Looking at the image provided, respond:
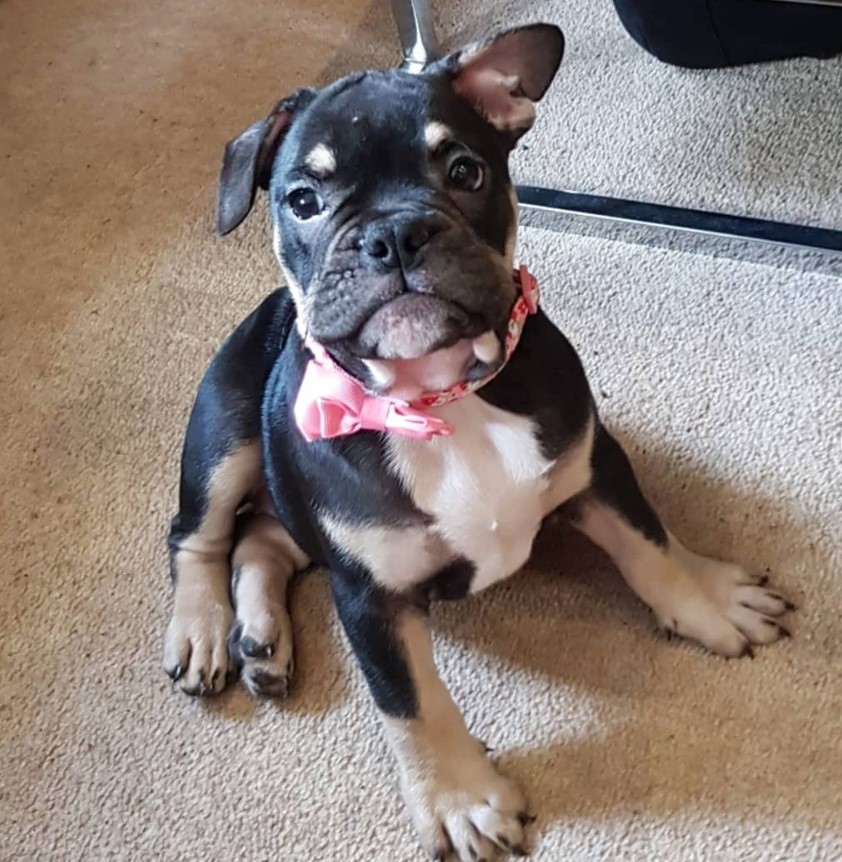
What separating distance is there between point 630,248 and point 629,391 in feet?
0.90

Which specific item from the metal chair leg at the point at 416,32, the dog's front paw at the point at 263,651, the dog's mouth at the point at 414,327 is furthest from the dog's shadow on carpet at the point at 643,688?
the metal chair leg at the point at 416,32

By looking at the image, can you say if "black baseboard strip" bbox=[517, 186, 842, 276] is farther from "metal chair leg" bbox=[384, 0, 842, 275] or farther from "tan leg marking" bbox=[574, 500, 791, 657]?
"tan leg marking" bbox=[574, 500, 791, 657]

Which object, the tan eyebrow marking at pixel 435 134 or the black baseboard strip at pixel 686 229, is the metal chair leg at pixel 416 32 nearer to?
the black baseboard strip at pixel 686 229

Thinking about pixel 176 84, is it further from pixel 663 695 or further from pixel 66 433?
pixel 663 695

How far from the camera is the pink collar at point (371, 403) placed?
1139 mm

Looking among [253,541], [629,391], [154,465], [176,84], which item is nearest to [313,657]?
[253,541]

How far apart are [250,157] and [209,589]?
0.57 m

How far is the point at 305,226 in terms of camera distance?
1.11 meters

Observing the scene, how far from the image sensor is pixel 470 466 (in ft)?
3.92

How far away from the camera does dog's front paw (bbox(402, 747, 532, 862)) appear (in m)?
1.26

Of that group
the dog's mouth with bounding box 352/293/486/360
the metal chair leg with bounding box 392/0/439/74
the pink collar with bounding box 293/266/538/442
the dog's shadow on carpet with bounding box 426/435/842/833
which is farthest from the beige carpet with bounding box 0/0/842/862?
the dog's mouth with bounding box 352/293/486/360

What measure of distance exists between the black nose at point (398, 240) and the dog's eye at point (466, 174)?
8 centimetres

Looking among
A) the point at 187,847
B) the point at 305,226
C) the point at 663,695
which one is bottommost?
the point at 187,847

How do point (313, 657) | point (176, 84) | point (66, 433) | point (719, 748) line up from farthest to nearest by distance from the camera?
point (176, 84) → point (66, 433) → point (313, 657) → point (719, 748)
